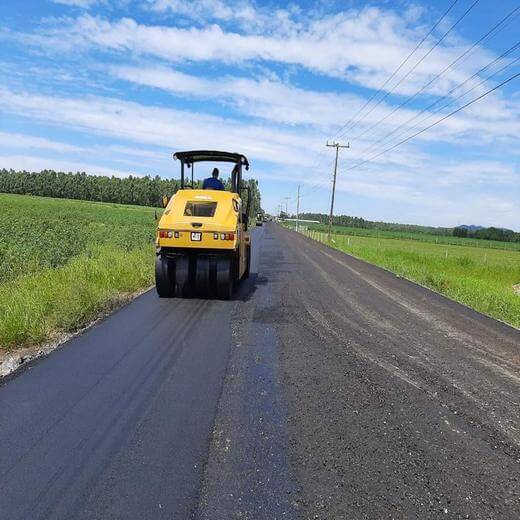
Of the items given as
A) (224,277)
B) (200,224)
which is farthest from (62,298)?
(224,277)

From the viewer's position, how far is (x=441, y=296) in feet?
39.0

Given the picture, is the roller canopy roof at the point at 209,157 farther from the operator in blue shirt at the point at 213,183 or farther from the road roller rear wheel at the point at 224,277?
the road roller rear wheel at the point at 224,277

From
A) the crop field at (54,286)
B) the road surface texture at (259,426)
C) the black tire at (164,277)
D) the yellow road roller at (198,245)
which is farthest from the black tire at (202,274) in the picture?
A: the road surface texture at (259,426)

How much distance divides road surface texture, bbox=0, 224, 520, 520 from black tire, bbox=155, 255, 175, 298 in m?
1.78

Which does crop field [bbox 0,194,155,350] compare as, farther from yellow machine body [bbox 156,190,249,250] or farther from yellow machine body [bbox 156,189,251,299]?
yellow machine body [bbox 156,190,249,250]

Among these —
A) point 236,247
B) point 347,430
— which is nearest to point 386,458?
point 347,430

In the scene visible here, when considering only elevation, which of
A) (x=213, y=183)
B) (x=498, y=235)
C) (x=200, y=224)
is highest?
(x=213, y=183)

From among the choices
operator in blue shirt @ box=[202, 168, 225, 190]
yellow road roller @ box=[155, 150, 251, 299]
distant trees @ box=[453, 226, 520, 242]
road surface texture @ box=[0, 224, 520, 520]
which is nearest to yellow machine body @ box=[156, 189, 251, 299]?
yellow road roller @ box=[155, 150, 251, 299]

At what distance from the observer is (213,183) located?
9.85m

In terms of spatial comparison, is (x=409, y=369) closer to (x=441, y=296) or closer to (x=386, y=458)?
(x=386, y=458)

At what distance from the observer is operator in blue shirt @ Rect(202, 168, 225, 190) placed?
9.84 meters

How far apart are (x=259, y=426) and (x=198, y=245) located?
5.14 metres

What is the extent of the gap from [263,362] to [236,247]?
377 cm

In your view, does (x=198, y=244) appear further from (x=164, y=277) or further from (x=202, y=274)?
(x=164, y=277)
